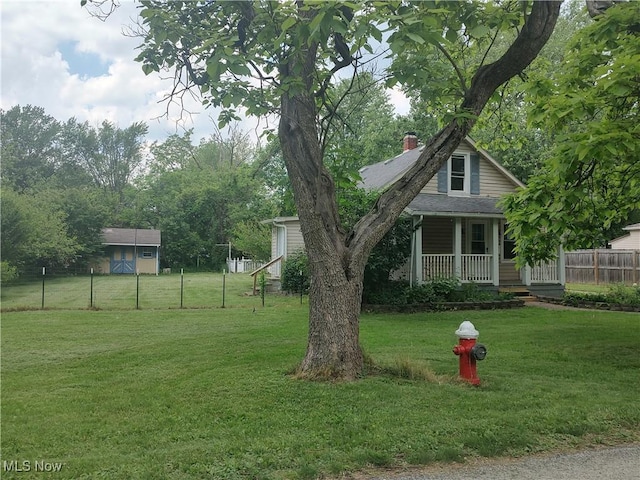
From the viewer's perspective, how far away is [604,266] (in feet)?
76.8

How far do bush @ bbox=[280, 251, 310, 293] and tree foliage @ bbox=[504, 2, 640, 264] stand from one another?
10215 millimetres

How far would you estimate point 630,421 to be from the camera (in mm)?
4660

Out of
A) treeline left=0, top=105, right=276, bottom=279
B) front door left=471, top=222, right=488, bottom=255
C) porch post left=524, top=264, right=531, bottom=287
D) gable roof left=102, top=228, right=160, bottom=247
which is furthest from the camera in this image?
gable roof left=102, top=228, right=160, bottom=247

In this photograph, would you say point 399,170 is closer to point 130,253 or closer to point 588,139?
point 588,139

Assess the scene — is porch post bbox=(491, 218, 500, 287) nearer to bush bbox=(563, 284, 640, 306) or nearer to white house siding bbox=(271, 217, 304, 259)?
bush bbox=(563, 284, 640, 306)

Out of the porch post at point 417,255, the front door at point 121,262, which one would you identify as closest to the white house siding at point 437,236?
the porch post at point 417,255

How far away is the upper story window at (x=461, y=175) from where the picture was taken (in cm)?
1725

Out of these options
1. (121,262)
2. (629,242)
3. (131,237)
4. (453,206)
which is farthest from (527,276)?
(121,262)

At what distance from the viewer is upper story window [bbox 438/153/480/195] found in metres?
17.2

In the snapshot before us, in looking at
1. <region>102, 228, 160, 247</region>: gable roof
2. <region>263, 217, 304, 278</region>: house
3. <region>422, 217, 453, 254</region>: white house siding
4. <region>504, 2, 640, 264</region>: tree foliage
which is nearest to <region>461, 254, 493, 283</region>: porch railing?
<region>422, 217, 453, 254</region>: white house siding

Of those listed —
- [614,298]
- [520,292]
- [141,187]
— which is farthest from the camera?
[141,187]

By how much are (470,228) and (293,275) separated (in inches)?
268

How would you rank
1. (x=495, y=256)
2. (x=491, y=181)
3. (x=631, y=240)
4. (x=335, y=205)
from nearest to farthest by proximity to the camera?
(x=335, y=205) → (x=495, y=256) → (x=491, y=181) → (x=631, y=240)

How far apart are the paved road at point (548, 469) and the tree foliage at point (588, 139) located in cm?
340
